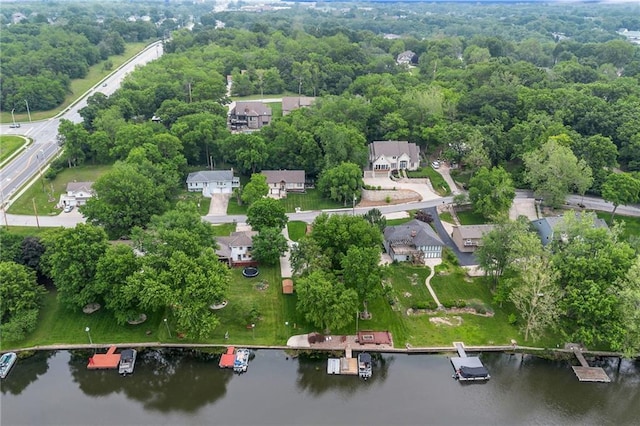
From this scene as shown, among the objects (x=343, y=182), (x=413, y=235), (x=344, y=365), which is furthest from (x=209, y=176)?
(x=344, y=365)

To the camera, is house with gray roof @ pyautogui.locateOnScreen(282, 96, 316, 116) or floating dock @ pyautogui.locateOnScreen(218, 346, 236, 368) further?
house with gray roof @ pyautogui.locateOnScreen(282, 96, 316, 116)

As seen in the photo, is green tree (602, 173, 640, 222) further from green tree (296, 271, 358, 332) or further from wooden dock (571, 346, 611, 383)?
green tree (296, 271, 358, 332)

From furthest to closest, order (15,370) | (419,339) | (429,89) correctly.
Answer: (429,89)
(419,339)
(15,370)

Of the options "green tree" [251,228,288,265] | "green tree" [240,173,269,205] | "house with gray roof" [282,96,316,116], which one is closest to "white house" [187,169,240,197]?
"green tree" [240,173,269,205]

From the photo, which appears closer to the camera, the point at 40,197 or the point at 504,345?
the point at 504,345

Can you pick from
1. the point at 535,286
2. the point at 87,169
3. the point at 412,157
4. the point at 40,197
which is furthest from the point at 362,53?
the point at 535,286

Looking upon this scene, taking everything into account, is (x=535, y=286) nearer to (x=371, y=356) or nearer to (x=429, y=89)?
(x=371, y=356)

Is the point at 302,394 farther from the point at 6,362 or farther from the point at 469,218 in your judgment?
the point at 469,218
